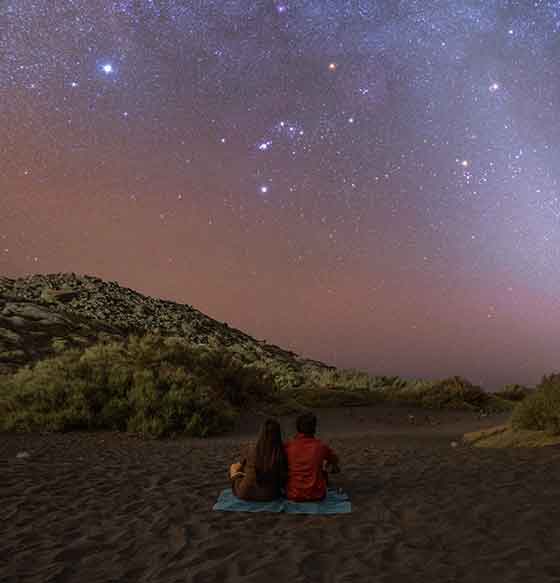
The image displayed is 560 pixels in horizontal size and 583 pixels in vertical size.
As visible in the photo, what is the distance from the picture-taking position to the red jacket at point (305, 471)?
7176 millimetres

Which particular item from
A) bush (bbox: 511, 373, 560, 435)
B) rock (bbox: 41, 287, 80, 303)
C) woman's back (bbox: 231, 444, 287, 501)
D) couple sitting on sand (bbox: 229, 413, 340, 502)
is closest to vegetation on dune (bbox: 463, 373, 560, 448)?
bush (bbox: 511, 373, 560, 435)

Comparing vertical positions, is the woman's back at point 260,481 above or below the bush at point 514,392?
below

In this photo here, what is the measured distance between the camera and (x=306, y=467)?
7203 mm

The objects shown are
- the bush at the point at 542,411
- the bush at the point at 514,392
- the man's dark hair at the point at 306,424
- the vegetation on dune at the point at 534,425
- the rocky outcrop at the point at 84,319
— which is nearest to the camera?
the man's dark hair at the point at 306,424

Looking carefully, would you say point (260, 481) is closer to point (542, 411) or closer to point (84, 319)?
point (542, 411)

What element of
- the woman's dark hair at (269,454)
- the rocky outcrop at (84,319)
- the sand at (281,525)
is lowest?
the sand at (281,525)

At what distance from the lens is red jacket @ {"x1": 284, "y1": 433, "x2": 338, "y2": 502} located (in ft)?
23.5

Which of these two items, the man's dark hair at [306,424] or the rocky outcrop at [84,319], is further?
the rocky outcrop at [84,319]

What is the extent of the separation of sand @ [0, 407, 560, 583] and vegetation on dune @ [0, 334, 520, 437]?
427cm

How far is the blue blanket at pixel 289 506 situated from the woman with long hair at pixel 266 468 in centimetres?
11

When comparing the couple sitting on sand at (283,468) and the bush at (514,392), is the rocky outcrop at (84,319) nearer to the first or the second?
the bush at (514,392)

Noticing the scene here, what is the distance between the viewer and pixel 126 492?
8016mm

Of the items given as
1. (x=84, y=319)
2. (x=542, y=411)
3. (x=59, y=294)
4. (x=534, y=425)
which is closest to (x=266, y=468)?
(x=542, y=411)

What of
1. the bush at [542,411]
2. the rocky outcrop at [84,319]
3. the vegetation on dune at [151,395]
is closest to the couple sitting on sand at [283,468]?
the bush at [542,411]
